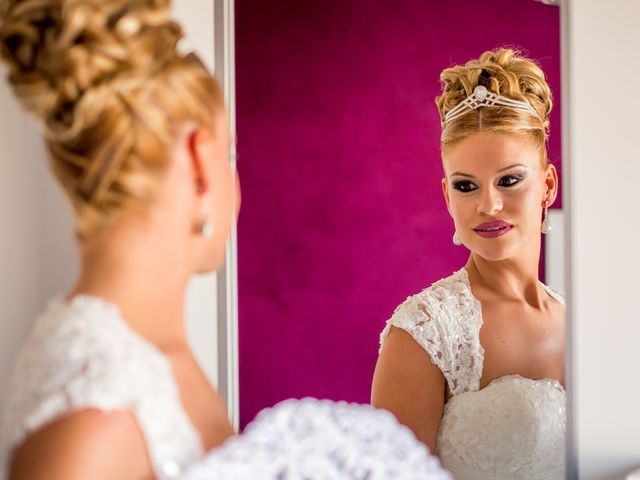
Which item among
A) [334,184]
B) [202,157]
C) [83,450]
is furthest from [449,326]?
[83,450]

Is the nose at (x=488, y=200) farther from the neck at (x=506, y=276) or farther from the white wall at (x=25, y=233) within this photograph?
the white wall at (x=25, y=233)

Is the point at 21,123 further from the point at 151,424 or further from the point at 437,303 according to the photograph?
the point at 437,303

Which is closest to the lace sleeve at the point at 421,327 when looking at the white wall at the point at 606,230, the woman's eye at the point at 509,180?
the woman's eye at the point at 509,180

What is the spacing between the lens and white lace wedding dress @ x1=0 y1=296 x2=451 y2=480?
780 millimetres

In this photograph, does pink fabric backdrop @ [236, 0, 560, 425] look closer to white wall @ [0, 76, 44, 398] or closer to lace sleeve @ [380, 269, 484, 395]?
lace sleeve @ [380, 269, 484, 395]

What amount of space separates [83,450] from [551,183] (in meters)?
1.07

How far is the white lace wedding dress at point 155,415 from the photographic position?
0.78 m

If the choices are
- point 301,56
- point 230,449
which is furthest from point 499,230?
point 230,449

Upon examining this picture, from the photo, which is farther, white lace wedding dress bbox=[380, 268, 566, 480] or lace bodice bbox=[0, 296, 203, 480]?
white lace wedding dress bbox=[380, 268, 566, 480]

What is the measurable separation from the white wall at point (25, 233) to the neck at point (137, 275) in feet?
0.99

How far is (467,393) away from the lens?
143cm

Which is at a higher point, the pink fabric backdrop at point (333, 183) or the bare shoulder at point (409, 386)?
the pink fabric backdrop at point (333, 183)

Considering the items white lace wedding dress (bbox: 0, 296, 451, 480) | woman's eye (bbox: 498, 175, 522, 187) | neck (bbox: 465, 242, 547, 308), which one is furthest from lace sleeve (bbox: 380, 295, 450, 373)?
white lace wedding dress (bbox: 0, 296, 451, 480)

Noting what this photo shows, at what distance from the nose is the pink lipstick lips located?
26 mm
